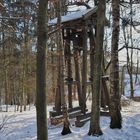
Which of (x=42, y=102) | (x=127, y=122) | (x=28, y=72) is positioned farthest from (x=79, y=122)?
(x=28, y=72)

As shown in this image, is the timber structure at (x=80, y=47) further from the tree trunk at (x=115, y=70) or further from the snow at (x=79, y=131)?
the tree trunk at (x=115, y=70)

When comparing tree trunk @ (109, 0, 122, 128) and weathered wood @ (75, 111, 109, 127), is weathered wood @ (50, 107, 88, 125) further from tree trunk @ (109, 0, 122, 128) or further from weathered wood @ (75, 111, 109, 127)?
tree trunk @ (109, 0, 122, 128)

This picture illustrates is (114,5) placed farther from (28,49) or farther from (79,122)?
(28,49)

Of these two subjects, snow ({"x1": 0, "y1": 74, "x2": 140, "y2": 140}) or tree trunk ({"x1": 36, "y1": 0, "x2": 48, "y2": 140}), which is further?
snow ({"x1": 0, "y1": 74, "x2": 140, "y2": 140})

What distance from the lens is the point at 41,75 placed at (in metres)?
8.08

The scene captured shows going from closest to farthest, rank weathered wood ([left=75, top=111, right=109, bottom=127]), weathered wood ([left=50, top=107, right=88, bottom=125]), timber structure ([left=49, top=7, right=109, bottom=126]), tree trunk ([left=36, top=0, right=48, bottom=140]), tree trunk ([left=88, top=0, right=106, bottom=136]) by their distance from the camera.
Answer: tree trunk ([left=36, top=0, right=48, bottom=140]) < tree trunk ([left=88, top=0, right=106, bottom=136]) < weathered wood ([left=75, top=111, right=109, bottom=127]) < weathered wood ([left=50, top=107, right=88, bottom=125]) < timber structure ([left=49, top=7, right=109, bottom=126])

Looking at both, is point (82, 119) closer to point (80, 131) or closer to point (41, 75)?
point (80, 131)

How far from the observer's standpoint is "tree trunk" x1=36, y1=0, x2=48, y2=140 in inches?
315

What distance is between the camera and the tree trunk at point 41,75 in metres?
8.01

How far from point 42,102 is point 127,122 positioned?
18.3 ft

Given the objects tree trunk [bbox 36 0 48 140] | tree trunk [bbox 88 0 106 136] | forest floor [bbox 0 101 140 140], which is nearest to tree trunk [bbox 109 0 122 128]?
forest floor [bbox 0 101 140 140]

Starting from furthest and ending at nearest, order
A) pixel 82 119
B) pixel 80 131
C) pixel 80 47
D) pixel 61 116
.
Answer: pixel 80 47 → pixel 61 116 → pixel 82 119 → pixel 80 131

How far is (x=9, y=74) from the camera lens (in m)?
31.1

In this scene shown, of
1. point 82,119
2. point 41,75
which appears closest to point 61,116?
point 82,119
